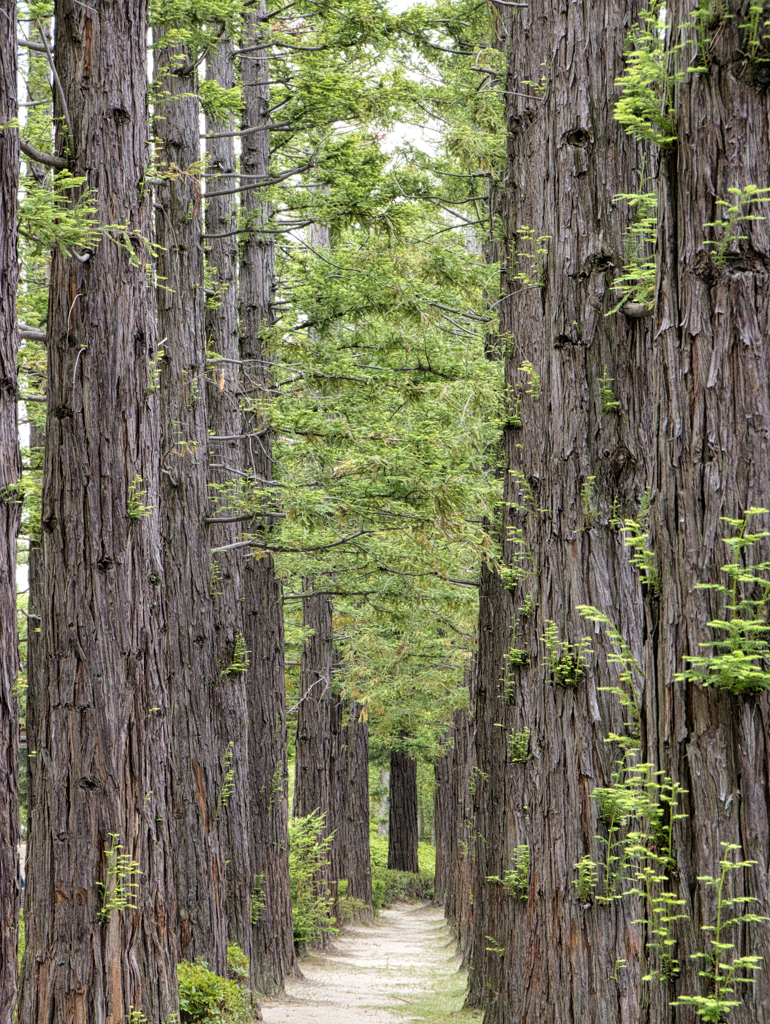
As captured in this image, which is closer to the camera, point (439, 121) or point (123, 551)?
point (123, 551)

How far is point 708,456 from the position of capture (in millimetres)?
2506

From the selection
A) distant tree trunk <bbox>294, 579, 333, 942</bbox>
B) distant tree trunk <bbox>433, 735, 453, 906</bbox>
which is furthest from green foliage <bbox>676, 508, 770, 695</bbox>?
distant tree trunk <bbox>433, 735, 453, 906</bbox>

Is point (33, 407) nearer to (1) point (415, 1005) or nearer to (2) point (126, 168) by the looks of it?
(2) point (126, 168)

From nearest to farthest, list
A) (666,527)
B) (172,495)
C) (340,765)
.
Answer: (666,527) < (172,495) < (340,765)

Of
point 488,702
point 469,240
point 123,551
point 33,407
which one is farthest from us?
point 469,240

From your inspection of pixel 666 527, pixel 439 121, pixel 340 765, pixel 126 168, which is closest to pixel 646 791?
pixel 666 527

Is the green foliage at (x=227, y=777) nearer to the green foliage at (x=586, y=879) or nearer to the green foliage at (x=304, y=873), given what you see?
the green foliage at (x=304, y=873)

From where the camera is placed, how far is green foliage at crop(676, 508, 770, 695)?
2342 millimetres

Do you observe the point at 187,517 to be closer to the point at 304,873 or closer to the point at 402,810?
the point at 304,873

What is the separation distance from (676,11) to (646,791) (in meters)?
Result: 2.06

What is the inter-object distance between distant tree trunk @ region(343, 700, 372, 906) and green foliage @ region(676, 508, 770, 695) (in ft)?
82.4

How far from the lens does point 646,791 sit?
267 centimetres

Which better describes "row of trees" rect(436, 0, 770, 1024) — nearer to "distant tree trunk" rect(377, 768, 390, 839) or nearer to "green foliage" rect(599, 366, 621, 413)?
"green foliage" rect(599, 366, 621, 413)

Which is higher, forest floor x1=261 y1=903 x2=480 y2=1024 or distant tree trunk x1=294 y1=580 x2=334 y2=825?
distant tree trunk x1=294 y1=580 x2=334 y2=825
